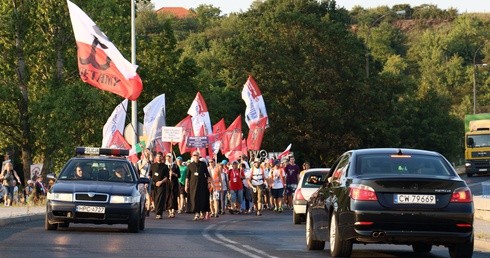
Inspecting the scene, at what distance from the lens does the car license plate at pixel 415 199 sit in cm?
1883

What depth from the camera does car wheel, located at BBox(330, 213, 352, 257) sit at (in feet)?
63.9

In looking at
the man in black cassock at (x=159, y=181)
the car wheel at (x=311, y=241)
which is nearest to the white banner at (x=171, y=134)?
the man in black cassock at (x=159, y=181)

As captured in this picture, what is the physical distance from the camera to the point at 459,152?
118125 millimetres

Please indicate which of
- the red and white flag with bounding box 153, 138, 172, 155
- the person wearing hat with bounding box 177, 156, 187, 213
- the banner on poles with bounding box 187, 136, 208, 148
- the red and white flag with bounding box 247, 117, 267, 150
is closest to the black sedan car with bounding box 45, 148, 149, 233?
the person wearing hat with bounding box 177, 156, 187, 213

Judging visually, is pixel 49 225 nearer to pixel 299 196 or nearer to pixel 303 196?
pixel 299 196

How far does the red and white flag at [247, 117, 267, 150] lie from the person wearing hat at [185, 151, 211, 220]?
1866 cm

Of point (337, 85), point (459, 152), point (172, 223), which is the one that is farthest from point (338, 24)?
point (172, 223)

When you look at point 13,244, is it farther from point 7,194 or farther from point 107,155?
point 7,194

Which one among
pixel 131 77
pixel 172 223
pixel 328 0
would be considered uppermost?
pixel 328 0

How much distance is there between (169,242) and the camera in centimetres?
2438

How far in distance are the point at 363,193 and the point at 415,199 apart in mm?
651

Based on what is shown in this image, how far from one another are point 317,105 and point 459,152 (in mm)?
33291

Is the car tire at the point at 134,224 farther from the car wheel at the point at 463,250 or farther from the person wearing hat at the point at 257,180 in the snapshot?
the person wearing hat at the point at 257,180

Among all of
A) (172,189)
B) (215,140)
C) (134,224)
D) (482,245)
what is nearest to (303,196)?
(172,189)
